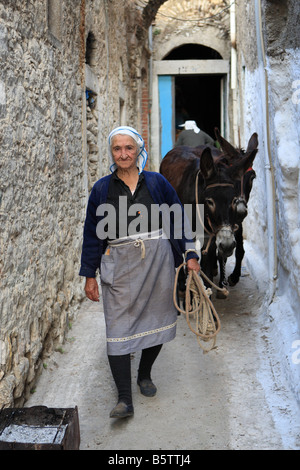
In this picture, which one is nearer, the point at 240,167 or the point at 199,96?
the point at 240,167

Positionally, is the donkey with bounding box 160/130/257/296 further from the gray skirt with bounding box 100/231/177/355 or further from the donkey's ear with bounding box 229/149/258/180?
the gray skirt with bounding box 100/231/177/355

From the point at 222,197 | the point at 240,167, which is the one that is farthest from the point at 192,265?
the point at 240,167

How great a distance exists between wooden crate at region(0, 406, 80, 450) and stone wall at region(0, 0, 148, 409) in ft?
0.77

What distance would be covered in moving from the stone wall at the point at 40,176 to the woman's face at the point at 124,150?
0.63m

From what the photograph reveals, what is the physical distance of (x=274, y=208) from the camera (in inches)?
202

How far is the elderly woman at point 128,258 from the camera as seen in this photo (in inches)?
130

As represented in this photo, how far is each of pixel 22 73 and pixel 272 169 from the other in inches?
101

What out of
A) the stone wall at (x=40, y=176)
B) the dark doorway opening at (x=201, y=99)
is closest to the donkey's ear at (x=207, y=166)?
the stone wall at (x=40, y=176)

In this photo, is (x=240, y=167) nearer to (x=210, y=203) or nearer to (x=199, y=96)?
(x=210, y=203)

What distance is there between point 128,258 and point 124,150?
64 cm

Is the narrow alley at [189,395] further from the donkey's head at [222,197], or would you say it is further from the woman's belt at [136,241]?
the woman's belt at [136,241]

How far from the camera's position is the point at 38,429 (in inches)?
109

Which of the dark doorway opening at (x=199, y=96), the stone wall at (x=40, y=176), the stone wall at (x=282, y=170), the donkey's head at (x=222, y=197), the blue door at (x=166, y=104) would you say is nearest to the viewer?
the stone wall at (x=40, y=176)
